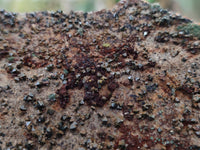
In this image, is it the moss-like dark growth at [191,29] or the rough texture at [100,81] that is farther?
the moss-like dark growth at [191,29]

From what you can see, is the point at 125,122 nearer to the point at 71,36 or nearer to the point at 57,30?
the point at 71,36

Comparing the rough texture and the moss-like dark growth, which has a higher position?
the moss-like dark growth

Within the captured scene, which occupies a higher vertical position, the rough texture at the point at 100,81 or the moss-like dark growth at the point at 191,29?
the moss-like dark growth at the point at 191,29

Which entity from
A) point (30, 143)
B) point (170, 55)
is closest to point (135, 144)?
point (30, 143)

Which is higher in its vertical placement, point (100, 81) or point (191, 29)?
point (191, 29)

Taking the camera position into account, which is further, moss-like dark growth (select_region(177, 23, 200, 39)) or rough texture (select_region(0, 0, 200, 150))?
moss-like dark growth (select_region(177, 23, 200, 39))
